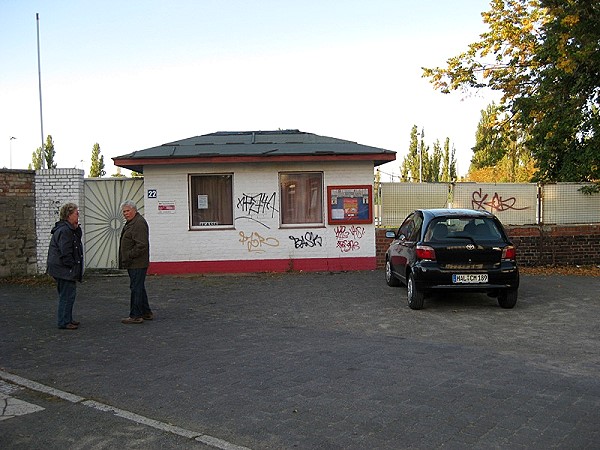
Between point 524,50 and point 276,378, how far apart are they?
50.5 feet

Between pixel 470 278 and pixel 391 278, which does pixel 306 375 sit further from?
pixel 391 278

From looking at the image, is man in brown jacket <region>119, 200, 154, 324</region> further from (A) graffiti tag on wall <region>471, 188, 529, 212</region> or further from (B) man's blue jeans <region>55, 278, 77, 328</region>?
(A) graffiti tag on wall <region>471, 188, 529, 212</region>

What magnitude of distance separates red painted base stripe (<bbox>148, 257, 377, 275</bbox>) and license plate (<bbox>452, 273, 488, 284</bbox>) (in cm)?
584

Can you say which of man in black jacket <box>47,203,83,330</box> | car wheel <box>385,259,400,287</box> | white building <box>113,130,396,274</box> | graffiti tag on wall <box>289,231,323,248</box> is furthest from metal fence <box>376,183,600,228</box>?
man in black jacket <box>47,203,83,330</box>

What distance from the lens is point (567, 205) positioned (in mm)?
16094

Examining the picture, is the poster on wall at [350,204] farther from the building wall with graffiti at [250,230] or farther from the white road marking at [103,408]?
the white road marking at [103,408]

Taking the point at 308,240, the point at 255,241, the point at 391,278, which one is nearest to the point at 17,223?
the point at 255,241

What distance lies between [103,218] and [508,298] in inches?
399

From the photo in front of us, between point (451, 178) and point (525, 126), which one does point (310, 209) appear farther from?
point (451, 178)

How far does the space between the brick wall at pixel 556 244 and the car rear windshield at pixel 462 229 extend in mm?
6222

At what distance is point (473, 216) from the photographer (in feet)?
32.3

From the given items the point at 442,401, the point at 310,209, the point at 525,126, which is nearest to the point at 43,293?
the point at 310,209

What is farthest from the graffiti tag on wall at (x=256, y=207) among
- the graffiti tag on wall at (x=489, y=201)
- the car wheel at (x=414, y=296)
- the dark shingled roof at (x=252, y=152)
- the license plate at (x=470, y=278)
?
the license plate at (x=470, y=278)

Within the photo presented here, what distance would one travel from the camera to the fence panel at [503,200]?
15.9 meters
